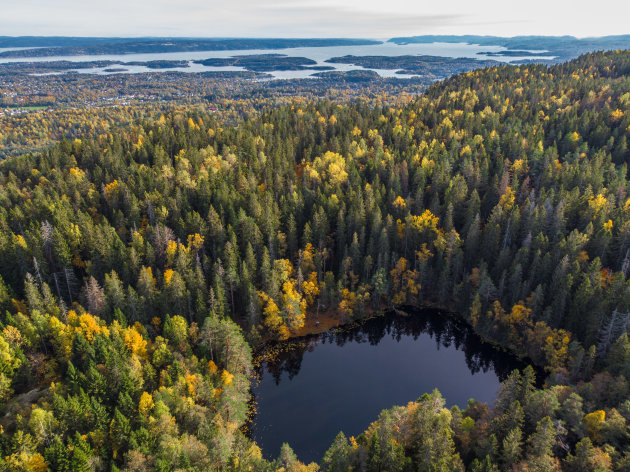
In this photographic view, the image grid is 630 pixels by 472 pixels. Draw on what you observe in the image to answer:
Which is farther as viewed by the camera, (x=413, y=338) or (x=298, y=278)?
(x=413, y=338)

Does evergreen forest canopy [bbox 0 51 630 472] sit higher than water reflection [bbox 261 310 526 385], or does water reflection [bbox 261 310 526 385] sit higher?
evergreen forest canopy [bbox 0 51 630 472]

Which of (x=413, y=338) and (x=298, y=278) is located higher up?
(x=298, y=278)

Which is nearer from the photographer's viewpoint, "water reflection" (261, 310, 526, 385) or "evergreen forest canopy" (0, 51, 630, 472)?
"evergreen forest canopy" (0, 51, 630, 472)

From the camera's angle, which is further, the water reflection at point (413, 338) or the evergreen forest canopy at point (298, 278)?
the water reflection at point (413, 338)

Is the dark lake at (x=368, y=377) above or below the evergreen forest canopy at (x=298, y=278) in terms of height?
below

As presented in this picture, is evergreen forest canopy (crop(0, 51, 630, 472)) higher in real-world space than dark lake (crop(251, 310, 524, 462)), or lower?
higher
